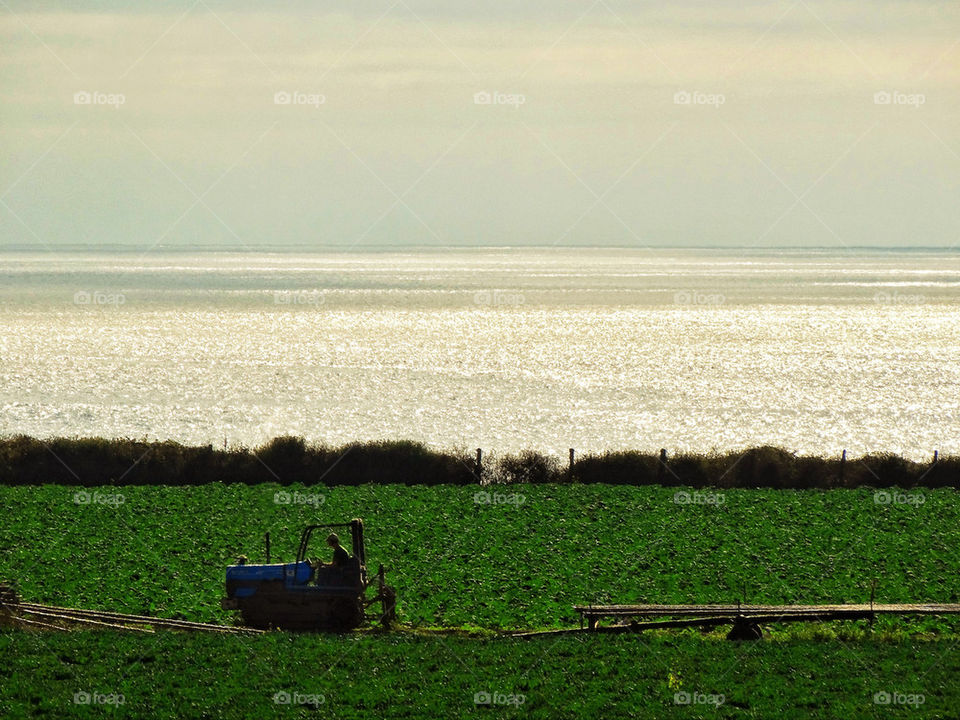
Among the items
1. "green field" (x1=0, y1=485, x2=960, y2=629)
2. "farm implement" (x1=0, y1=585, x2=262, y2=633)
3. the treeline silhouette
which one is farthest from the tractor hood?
the treeline silhouette

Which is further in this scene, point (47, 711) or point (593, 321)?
point (593, 321)

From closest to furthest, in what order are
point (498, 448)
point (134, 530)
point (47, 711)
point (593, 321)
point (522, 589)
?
point (47, 711), point (522, 589), point (134, 530), point (498, 448), point (593, 321)

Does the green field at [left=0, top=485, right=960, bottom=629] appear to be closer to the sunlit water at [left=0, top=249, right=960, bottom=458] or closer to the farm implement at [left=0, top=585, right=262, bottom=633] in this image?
the farm implement at [left=0, top=585, right=262, bottom=633]

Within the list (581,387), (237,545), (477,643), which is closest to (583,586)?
(477,643)

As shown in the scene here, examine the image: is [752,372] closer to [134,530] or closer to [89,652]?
[134,530]

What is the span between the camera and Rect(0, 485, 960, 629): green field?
32125mm

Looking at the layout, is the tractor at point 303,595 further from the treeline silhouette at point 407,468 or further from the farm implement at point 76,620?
the treeline silhouette at point 407,468

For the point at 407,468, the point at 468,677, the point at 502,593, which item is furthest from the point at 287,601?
the point at 407,468

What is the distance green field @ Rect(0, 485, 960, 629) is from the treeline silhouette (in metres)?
2.73

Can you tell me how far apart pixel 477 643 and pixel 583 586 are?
6.22 meters

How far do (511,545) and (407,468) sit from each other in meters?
13.6

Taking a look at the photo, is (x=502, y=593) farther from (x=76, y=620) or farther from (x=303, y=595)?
(x=76, y=620)

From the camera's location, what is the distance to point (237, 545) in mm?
37562

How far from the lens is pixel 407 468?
50656mm
